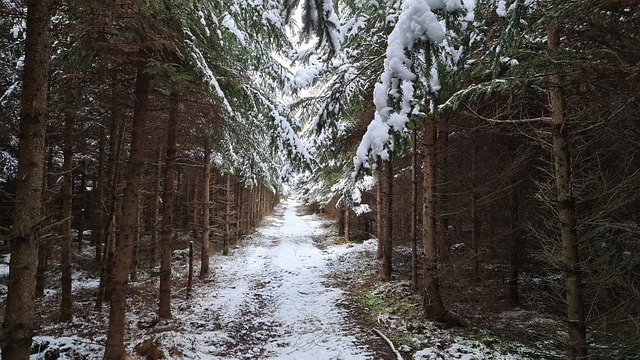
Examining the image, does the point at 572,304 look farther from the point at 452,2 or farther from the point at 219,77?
the point at 219,77

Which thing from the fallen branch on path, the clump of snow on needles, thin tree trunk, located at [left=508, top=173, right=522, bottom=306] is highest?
the clump of snow on needles

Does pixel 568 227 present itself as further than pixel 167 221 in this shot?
No

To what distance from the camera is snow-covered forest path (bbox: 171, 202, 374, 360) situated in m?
7.09

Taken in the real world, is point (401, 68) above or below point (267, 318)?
above

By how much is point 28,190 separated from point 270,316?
7.35 meters

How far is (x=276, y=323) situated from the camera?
8969 millimetres

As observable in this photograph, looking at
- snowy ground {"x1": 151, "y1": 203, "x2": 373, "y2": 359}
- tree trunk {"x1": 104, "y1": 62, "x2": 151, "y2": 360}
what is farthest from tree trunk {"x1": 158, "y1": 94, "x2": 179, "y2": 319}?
tree trunk {"x1": 104, "y1": 62, "x2": 151, "y2": 360}

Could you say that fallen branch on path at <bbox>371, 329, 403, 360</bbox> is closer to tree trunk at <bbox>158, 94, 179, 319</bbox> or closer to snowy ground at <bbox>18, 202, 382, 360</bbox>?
snowy ground at <bbox>18, 202, 382, 360</bbox>

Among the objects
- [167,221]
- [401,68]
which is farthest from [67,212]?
[401,68]

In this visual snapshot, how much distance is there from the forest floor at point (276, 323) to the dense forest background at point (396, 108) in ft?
2.74

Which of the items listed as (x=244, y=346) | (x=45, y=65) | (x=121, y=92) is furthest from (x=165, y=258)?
(x=45, y=65)

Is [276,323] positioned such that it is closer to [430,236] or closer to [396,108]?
[430,236]

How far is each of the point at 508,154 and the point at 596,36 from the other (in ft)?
13.2

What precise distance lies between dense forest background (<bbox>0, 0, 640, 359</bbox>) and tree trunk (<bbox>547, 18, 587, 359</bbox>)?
0.02m
